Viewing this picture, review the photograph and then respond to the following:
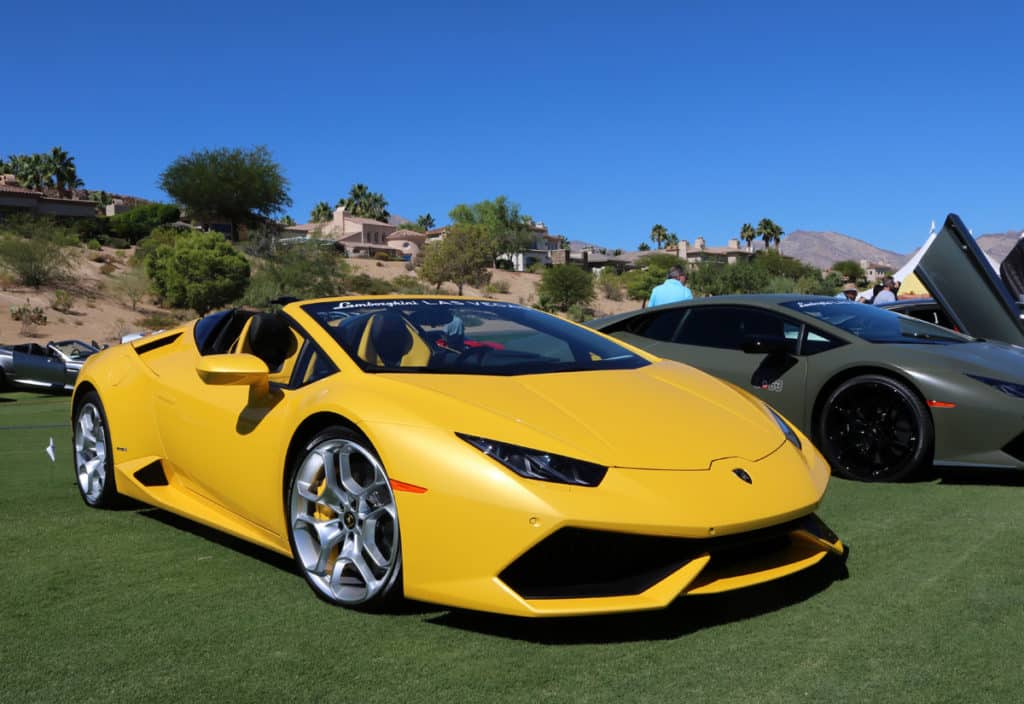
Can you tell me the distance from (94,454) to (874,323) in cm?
499

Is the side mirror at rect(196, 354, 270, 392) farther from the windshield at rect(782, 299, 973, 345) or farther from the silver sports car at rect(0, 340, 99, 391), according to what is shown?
the silver sports car at rect(0, 340, 99, 391)

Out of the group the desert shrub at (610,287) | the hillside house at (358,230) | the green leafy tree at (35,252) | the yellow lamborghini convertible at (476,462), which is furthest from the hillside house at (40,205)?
the yellow lamborghini convertible at (476,462)

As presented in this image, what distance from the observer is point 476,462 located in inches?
116

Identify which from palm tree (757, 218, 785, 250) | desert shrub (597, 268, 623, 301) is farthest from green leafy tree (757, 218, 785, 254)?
desert shrub (597, 268, 623, 301)

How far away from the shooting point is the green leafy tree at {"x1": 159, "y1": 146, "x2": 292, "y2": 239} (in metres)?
72.4

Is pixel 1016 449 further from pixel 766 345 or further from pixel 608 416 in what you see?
pixel 608 416

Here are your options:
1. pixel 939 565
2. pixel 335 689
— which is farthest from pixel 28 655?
pixel 939 565

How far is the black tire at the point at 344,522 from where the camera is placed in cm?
317

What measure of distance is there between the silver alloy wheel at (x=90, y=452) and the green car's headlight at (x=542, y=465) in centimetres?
289

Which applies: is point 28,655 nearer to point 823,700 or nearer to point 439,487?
point 439,487

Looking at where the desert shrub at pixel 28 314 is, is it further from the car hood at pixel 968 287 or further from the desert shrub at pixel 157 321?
the car hood at pixel 968 287

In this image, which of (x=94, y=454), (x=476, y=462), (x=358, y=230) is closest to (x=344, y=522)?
(x=476, y=462)

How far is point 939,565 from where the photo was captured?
3.67 metres

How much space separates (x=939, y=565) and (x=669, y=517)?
1.50 metres
